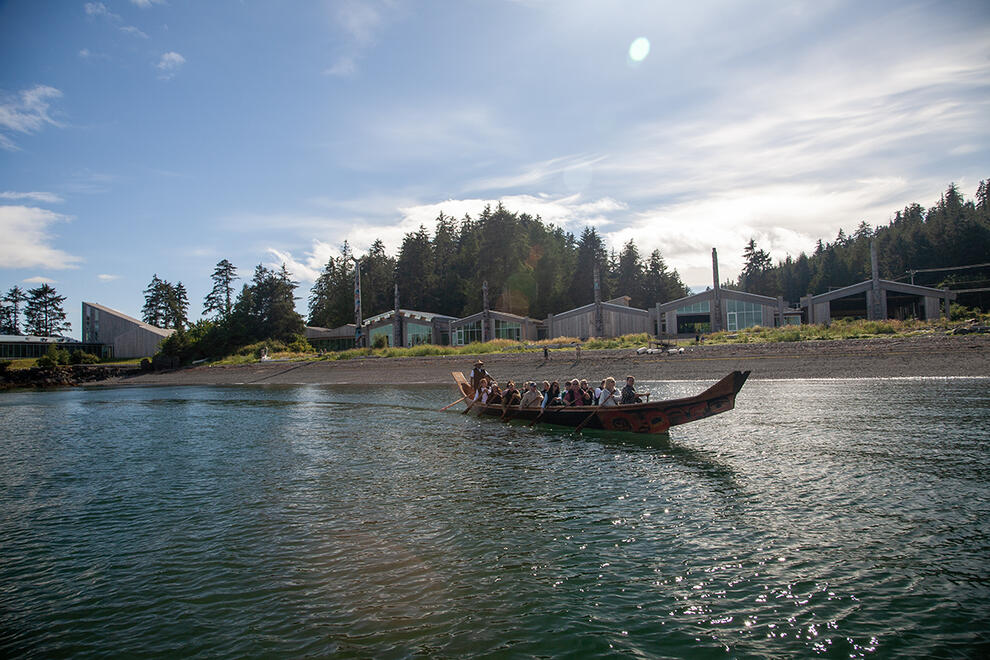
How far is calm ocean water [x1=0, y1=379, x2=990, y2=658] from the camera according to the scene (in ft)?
21.4

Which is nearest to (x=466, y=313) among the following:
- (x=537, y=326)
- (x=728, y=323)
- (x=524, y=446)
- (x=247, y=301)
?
(x=537, y=326)

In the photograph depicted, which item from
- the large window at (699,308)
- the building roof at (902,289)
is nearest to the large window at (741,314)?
the large window at (699,308)

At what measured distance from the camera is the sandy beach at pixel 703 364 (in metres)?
30.7

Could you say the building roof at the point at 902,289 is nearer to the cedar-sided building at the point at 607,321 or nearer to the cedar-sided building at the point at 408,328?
the cedar-sided building at the point at 607,321

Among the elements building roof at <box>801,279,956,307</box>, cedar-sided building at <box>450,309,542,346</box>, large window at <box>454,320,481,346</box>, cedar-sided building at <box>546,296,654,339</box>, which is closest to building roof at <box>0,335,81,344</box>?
large window at <box>454,320,481,346</box>

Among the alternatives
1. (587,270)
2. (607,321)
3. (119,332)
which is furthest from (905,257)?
(119,332)

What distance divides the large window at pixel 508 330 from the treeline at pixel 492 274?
16.9 meters

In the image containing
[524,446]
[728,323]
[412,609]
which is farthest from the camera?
[728,323]

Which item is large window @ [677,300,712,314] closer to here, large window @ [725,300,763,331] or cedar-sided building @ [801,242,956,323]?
large window @ [725,300,763,331]

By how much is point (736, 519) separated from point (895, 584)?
2.84 meters

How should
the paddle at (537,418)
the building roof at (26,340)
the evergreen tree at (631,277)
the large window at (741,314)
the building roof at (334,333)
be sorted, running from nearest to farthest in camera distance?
the paddle at (537,418) < the large window at (741,314) < the building roof at (334,333) < the building roof at (26,340) < the evergreen tree at (631,277)

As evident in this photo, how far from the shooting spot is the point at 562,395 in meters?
21.4

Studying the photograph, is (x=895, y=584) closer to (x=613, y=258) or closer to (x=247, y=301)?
(x=247, y=301)

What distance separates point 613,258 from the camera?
378 ft
